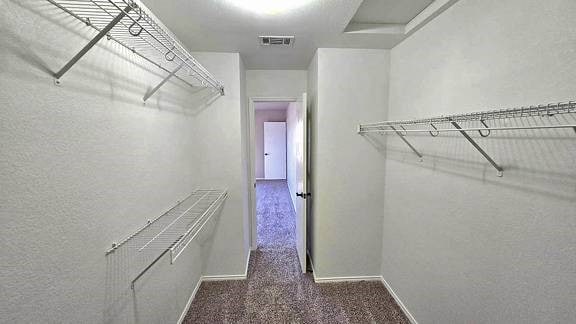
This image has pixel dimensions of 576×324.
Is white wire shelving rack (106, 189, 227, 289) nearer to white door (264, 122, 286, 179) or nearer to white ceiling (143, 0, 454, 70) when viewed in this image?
white ceiling (143, 0, 454, 70)

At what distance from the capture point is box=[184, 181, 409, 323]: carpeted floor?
1943mm

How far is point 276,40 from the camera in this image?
1.98 metres

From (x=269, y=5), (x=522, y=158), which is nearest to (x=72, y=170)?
(x=269, y=5)

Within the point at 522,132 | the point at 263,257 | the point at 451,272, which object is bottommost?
the point at 263,257

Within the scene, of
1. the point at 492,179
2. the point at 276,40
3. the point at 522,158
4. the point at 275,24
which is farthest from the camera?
the point at 276,40

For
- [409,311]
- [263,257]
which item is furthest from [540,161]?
[263,257]

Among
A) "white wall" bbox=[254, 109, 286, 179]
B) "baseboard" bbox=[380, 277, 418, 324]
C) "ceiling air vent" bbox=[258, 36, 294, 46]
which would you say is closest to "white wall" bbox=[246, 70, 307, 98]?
"ceiling air vent" bbox=[258, 36, 294, 46]

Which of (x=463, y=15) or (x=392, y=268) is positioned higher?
(x=463, y=15)

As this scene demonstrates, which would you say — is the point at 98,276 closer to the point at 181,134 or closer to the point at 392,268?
the point at 181,134

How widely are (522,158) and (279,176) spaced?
6601mm

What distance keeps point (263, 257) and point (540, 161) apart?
8.72ft

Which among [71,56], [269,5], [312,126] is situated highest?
[269,5]

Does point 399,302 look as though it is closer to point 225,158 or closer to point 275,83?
point 225,158

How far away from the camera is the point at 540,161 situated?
96 centimetres
